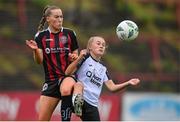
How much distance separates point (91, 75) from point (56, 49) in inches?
23.9

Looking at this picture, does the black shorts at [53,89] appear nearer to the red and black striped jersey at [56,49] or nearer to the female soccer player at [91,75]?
the red and black striped jersey at [56,49]

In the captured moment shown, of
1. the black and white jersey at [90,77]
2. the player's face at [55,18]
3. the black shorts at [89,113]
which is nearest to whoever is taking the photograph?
the black shorts at [89,113]

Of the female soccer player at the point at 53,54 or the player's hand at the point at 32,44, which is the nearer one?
the player's hand at the point at 32,44

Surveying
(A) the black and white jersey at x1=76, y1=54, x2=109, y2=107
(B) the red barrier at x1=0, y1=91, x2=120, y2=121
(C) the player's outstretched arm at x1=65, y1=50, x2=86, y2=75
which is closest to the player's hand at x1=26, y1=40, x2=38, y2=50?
(C) the player's outstretched arm at x1=65, y1=50, x2=86, y2=75

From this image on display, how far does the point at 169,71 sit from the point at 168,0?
2.04 metres

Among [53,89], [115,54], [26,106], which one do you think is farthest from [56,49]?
[115,54]

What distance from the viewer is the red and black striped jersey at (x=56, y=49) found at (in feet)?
30.0

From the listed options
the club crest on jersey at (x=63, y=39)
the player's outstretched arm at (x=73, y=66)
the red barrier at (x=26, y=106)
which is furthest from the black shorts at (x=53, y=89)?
the red barrier at (x=26, y=106)

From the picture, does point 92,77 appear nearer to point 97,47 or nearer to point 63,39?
point 97,47

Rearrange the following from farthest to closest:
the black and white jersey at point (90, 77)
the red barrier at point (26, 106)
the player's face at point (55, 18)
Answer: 1. the red barrier at point (26, 106)
2. the player's face at point (55, 18)
3. the black and white jersey at point (90, 77)

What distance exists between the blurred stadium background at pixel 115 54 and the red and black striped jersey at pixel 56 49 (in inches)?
266

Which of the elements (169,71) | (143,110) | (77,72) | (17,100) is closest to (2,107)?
(17,100)

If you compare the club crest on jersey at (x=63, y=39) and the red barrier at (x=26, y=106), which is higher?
the club crest on jersey at (x=63, y=39)

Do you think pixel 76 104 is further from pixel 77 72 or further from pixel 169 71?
pixel 169 71
